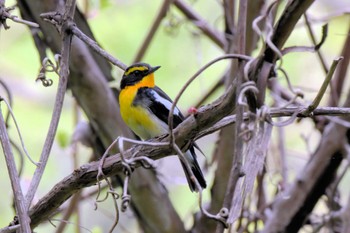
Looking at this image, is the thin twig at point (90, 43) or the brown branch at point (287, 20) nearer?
the brown branch at point (287, 20)

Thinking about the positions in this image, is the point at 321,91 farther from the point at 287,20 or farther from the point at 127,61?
the point at 127,61

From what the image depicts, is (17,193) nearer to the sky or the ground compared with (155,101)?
nearer to the sky

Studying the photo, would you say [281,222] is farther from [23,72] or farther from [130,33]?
[23,72]

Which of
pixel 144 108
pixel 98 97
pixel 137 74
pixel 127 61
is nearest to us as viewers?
pixel 98 97

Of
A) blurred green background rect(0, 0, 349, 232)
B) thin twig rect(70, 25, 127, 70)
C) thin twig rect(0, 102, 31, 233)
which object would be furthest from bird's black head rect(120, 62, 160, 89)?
Result: thin twig rect(0, 102, 31, 233)

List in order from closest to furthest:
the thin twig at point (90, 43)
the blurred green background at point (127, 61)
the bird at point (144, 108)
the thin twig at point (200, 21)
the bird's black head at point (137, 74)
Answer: the thin twig at point (90, 43), the bird at point (144, 108), the bird's black head at point (137, 74), the thin twig at point (200, 21), the blurred green background at point (127, 61)

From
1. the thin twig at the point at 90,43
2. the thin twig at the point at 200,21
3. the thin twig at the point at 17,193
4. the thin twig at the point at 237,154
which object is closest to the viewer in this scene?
the thin twig at the point at 237,154

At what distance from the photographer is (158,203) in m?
2.72

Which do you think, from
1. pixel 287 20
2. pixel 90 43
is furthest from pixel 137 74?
pixel 287 20

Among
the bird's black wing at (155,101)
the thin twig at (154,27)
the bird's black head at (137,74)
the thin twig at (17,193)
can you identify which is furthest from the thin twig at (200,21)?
the thin twig at (17,193)

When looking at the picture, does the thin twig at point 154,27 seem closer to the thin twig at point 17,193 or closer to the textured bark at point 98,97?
the textured bark at point 98,97

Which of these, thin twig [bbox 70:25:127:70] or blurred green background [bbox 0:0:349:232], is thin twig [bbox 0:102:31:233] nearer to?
thin twig [bbox 70:25:127:70]

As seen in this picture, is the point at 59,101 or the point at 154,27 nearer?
the point at 59,101

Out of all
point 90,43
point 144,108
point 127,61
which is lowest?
point 144,108
